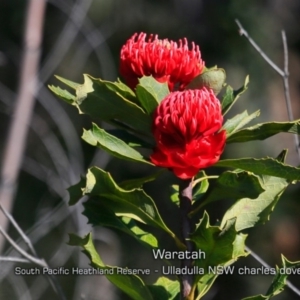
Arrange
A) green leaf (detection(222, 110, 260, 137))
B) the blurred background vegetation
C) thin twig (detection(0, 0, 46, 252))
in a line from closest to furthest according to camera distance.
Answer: green leaf (detection(222, 110, 260, 137))
thin twig (detection(0, 0, 46, 252))
the blurred background vegetation

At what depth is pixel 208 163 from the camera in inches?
35.9

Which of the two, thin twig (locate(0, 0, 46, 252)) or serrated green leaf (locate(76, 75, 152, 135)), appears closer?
serrated green leaf (locate(76, 75, 152, 135))

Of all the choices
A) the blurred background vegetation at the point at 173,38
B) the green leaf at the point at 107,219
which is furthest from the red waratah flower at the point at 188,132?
the blurred background vegetation at the point at 173,38

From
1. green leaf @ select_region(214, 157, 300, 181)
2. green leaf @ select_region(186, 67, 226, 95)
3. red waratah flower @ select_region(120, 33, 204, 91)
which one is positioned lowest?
green leaf @ select_region(214, 157, 300, 181)

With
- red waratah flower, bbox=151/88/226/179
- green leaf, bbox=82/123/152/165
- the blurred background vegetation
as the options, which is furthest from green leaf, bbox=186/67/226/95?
the blurred background vegetation

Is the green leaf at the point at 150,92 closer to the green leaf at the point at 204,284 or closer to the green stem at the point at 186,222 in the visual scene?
the green stem at the point at 186,222

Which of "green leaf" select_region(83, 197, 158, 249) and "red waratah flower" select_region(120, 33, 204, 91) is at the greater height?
"red waratah flower" select_region(120, 33, 204, 91)

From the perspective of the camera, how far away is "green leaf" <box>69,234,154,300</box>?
0.92 m

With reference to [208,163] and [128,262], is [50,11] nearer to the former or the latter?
[128,262]

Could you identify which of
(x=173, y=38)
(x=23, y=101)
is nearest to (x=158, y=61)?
(x=23, y=101)

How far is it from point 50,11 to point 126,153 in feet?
9.85

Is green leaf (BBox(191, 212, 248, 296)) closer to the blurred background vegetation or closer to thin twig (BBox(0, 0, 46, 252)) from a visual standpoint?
thin twig (BBox(0, 0, 46, 252))

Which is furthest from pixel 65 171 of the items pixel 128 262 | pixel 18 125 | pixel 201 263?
pixel 201 263

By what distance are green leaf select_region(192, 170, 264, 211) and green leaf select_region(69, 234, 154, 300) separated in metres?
0.16
